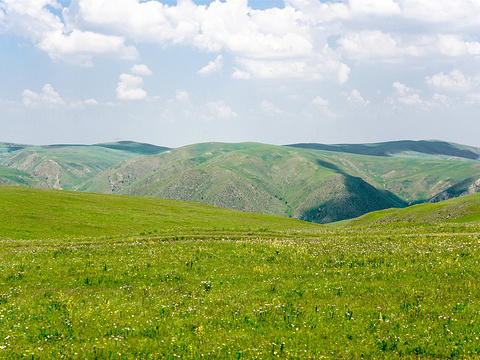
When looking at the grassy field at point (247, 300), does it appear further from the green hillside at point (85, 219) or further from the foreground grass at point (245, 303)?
the green hillside at point (85, 219)

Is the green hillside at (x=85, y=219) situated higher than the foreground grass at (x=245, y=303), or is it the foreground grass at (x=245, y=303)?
the foreground grass at (x=245, y=303)

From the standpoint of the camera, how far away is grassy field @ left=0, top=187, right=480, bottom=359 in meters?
12.5

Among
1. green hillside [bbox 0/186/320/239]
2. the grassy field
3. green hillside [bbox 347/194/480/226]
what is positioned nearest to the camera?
the grassy field

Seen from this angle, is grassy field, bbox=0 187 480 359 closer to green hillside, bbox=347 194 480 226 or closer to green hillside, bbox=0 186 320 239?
green hillside, bbox=0 186 320 239

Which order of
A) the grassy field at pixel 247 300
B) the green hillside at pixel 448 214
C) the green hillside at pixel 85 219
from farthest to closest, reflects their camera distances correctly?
the green hillside at pixel 448 214
the green hillside at pixel 85 219
the grassy field at pixel 247 300

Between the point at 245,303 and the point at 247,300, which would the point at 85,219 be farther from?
the point at 245,303

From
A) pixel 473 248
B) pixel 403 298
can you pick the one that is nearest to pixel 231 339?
pixel 403 298

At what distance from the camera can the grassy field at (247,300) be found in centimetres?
1252

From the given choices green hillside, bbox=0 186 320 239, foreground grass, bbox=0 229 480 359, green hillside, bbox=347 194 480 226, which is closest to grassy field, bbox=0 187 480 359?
foreground grass, bbox=0 229 480 359

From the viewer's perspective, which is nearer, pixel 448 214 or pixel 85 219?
pixel 85 219

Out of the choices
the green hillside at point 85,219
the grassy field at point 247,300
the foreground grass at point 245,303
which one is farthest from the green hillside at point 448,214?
the foreground grass at point 245,303

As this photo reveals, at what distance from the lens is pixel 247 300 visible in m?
17.2

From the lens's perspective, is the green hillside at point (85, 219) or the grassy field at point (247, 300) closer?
the grassy field at point (247, 300)

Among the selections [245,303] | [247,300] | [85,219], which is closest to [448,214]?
[85,219]
